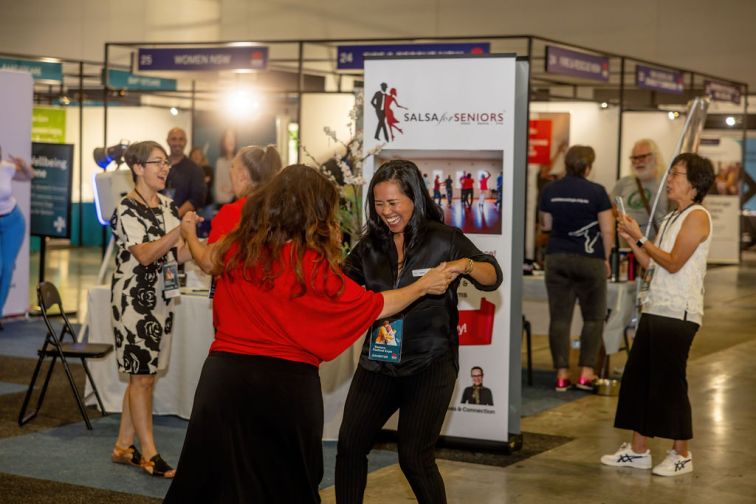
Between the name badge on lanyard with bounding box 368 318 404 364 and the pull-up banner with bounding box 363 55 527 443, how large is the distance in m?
1.70

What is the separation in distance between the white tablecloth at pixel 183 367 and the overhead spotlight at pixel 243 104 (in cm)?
858

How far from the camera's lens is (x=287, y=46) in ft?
57.7

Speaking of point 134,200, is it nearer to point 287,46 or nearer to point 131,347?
point 131,347

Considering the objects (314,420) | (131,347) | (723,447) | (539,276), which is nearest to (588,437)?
(723,447)

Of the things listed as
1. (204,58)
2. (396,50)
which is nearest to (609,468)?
(396,50)

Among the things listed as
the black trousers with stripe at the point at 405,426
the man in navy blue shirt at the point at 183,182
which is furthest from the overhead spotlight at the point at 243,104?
the black trousers with stripe at the point at 405,426

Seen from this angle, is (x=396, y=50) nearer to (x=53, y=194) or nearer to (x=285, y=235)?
(x=53, y=194)

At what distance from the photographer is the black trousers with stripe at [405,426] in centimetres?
349

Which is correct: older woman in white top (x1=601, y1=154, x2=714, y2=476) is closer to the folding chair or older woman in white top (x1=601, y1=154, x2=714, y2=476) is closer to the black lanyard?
the black lanyard

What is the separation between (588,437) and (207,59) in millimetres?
7504

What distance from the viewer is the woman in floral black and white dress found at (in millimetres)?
4734

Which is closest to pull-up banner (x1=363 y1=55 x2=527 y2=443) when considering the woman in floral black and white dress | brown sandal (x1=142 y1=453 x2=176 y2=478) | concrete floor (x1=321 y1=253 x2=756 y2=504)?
concrete floor (x1=321 y1=253 x2=756 y2=504)

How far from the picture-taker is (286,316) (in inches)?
111

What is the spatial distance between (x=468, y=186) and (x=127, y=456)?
2.01 metres
